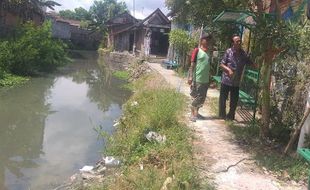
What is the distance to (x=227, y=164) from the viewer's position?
6453 mm

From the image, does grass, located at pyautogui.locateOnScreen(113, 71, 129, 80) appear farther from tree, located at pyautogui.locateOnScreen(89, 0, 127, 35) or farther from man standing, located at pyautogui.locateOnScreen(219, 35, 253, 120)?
tree, located at pyautogui.locateOnScreen(89, 0, 127, 35)

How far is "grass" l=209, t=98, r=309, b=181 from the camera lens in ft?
20.2

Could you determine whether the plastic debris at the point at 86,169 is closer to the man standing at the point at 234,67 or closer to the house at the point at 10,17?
the man standing at the point at 234,67

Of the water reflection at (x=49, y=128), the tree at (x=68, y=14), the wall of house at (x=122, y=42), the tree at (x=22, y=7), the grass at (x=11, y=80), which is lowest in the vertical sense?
the water reflection at (x=49, y=128)

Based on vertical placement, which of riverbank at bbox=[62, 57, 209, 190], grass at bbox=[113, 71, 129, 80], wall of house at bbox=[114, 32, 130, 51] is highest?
wall of house at bbox=[114, 32, 130, 51]

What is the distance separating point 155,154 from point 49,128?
602cm

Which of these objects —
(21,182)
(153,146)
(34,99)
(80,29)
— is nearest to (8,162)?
(21,182)

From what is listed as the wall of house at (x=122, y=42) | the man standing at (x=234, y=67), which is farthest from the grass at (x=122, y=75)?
the man standing at (x=234, y=67)

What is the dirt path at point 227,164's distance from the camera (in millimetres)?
5793

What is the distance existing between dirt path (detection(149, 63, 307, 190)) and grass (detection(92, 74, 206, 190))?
9.3 inches

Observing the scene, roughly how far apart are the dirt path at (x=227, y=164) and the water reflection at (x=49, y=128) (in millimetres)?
2688

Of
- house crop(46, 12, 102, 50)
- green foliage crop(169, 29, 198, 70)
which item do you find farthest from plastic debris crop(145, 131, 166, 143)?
house crop(46, 12, 102, 50)

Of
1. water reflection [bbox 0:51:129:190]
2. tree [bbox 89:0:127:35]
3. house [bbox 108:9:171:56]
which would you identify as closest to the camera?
water reflection [bbox 0:51:129:190]

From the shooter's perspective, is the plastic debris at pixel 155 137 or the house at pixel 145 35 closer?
the plastic debris at pixel 155 137
